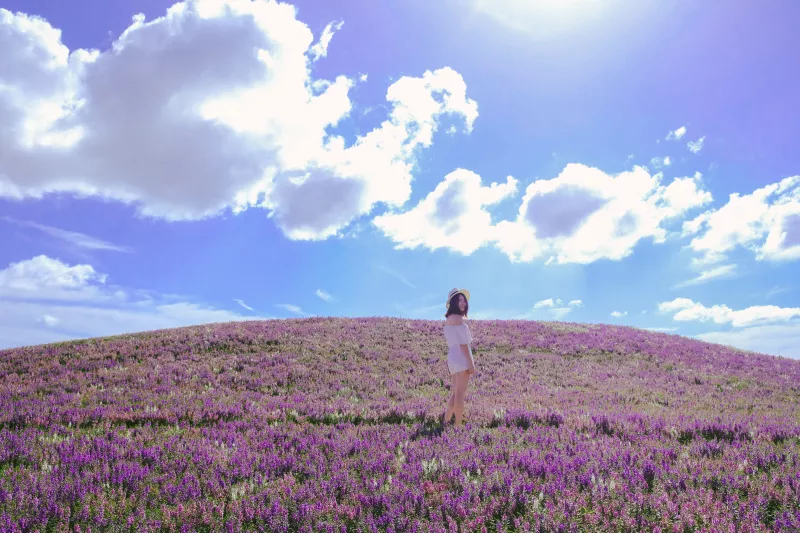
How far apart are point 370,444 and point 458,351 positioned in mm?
3307

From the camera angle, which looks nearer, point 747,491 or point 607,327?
point 747,491

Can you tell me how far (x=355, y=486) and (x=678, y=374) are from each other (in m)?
18.2

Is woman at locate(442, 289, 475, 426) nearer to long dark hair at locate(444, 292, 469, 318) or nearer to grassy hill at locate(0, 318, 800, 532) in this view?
long dark hair at locate(444, 292, 469, 318)

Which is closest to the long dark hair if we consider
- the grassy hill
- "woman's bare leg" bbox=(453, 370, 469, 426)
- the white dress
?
the white dress

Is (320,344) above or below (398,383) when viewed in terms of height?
above

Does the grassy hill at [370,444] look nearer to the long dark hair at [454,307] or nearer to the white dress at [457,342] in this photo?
the white dress at [457,342]

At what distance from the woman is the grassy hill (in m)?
0.50

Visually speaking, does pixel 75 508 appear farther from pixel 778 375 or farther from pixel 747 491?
pixel 778 375

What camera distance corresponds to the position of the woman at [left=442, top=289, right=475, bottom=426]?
1002cm

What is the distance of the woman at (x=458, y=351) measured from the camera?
10.0 metres

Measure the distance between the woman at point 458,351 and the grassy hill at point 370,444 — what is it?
50 cm

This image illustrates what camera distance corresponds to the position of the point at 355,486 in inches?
231

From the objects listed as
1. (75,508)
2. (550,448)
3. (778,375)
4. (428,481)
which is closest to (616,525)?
(428,481)

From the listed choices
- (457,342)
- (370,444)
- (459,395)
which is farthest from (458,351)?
(370,444)
